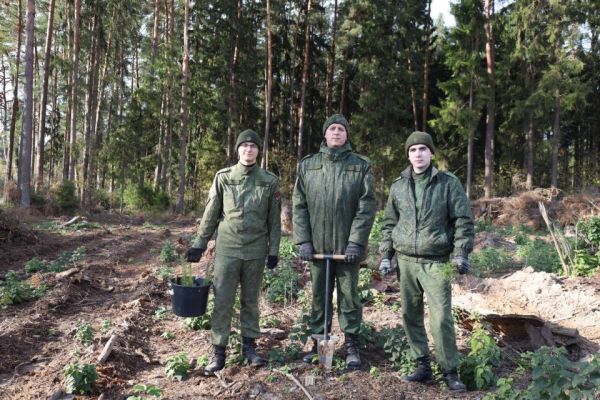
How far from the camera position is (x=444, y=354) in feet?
12.7

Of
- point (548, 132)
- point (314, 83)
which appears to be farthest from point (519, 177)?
point (314, 83)

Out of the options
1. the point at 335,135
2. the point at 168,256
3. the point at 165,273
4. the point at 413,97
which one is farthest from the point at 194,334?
the point at 413,97

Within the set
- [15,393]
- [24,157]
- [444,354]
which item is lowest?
[15,393]

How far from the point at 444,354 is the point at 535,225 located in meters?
13.3

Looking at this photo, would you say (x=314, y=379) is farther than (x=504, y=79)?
No

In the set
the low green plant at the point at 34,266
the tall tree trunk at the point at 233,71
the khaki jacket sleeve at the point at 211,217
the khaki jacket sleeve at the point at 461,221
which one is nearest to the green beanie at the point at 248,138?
the khaki jacket sleeve at the point at 211,217

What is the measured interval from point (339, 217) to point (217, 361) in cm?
170

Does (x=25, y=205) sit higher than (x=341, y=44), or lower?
lower

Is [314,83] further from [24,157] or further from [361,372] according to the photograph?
[361,372]

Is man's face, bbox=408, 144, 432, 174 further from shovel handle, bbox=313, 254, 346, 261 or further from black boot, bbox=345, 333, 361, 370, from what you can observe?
black boot, bbox=345, 333, 361, 370

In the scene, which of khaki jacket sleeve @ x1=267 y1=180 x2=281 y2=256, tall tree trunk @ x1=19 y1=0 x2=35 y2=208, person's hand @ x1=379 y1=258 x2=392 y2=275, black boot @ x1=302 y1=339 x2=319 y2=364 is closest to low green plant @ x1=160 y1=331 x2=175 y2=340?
black boot @ x1=302 y1=339 x2=319 y2=364

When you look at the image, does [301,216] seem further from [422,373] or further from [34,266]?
[34,266]

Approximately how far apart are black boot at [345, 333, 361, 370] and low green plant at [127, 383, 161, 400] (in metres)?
1.63

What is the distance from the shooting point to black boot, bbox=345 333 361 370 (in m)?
4.24
